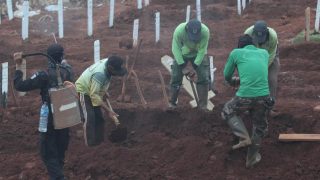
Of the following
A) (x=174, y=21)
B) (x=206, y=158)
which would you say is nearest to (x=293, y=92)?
(x=206, y=158)

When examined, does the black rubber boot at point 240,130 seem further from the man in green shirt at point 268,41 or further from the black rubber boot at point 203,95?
the black rubber boot at point 203,95

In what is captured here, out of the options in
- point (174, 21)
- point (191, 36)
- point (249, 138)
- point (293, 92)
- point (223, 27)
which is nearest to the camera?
point (249, 138)

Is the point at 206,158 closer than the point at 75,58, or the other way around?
the point at 206,158

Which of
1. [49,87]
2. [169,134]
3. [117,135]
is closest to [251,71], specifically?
[169,134]

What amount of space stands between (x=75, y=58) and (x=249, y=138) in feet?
25.6

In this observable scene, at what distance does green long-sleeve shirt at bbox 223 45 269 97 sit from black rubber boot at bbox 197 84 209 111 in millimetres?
2312

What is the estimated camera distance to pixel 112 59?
27.0 feet

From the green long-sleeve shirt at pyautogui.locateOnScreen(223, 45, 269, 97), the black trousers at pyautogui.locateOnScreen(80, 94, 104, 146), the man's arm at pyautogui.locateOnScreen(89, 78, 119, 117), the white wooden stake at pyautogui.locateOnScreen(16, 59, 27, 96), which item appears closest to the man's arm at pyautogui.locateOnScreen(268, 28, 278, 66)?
the green long-sleeve shirt at pyautogui.locateOnScreen(223, 45, 269, 97)

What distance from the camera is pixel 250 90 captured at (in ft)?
24.9

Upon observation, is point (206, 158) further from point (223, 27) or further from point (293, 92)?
point (223, 27)

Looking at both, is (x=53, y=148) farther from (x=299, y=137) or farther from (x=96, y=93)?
(x=299, y=137)

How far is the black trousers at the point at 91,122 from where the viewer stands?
8.82 m

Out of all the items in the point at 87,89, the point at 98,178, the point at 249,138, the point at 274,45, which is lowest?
the point at 98,178

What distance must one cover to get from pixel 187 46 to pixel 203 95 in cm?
87
